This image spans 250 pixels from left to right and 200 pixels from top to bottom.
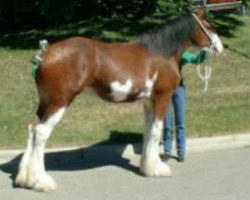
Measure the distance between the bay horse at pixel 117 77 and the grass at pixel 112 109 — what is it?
0.37m

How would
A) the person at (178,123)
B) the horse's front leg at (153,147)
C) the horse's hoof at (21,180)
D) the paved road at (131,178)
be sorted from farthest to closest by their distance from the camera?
the person at (178,123)
the horse's front leg at (153,147)
the horse's hoof at (21,180)
the paved road at (131,178)

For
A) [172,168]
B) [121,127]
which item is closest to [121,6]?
[121,127]

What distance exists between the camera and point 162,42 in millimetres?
8750

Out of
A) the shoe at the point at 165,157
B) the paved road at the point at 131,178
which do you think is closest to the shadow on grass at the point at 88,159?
the paved road at the point at 131,178

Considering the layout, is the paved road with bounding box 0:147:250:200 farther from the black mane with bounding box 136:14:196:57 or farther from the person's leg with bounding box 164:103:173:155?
the black mane with bounding box 136:14:196:57

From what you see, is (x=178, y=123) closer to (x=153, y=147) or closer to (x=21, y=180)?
(x=153, y=147)

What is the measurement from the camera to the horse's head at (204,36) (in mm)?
8914

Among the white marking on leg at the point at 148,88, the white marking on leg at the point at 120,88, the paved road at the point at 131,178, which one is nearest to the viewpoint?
the paved road at the point at 131,178

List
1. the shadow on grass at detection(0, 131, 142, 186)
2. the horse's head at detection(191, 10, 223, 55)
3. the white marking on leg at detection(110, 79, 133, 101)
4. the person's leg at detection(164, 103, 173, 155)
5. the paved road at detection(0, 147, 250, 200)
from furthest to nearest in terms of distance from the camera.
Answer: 1. the person's leg at detection(164, 103, 173, 155)
2. the shadow on grass at detection(0, 131, 142, 186)
3. the horse's head at detection(191, 10, 223, 55)
4. the white marking on leg at detection(110, 79, 133, 101)
5. the paved road at detection(0, 147, 250, 200)

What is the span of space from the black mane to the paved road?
1.42 meters

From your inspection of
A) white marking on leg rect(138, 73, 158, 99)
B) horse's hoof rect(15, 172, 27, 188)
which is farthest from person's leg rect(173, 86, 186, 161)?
horse's hoof rect(15, 172, 27, 188)

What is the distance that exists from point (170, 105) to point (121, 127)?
1925 mm

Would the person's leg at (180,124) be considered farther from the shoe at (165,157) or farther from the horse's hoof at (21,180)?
the horse's hoof at (21,180)

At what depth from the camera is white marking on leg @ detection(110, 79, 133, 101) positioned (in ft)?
27.5
